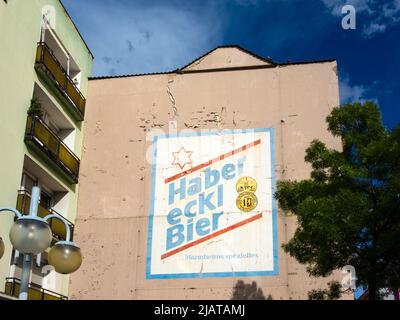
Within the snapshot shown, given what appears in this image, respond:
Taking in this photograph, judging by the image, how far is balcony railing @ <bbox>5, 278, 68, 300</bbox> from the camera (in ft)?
54.8

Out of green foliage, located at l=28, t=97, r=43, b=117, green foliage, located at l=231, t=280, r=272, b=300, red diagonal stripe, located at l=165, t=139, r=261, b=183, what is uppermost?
green foliage, located at l=28, t=97, r=43, b=117

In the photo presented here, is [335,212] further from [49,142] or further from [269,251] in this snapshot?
[49,142]

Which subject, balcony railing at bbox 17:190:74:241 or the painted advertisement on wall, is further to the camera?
the painted advertisement on wall

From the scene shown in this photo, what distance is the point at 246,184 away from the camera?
68.0ft

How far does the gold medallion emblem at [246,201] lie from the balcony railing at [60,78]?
22.9 feet

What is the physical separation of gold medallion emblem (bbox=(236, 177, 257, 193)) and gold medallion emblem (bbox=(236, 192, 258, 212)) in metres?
0.15

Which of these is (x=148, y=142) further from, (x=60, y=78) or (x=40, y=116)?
(x=40, y=116)

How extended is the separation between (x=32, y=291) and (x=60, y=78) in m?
7.59

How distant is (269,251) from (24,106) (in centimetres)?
922

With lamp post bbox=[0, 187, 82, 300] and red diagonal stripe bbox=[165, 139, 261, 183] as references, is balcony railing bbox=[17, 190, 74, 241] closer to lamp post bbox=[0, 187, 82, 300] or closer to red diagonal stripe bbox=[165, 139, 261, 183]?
red diagonal stripe bbox=[165, 139, 261, 183]

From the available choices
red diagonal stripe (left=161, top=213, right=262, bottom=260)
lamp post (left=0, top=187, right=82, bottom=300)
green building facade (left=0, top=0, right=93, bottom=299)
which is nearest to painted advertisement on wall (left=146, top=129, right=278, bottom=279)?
red diagonal stripe (left=161, top=213, right=262, bottom=260)

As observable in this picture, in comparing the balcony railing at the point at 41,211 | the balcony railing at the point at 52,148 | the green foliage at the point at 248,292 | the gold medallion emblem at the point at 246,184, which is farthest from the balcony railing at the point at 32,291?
the gold medallion emblem at the point at 246,184
